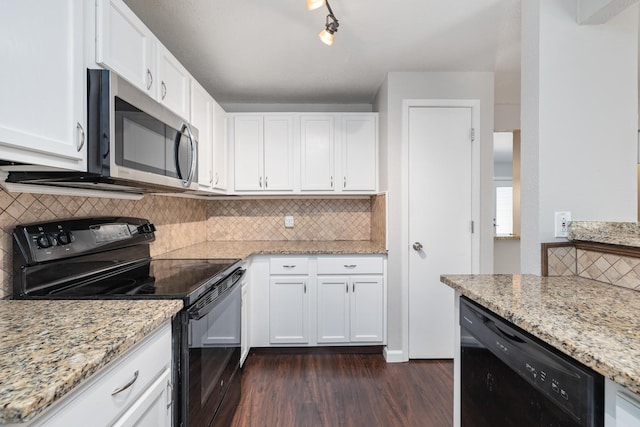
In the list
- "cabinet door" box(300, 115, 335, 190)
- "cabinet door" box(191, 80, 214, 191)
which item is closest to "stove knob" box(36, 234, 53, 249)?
"cabinet door" box(191, 80, 214, 191)

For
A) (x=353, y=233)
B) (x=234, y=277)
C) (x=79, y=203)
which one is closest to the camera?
(x=79, y=203)

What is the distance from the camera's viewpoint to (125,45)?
1.22 metres

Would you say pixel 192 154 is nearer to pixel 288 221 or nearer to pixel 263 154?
pixel 263 154

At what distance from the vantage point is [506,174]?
762cm

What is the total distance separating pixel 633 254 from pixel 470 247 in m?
1.34

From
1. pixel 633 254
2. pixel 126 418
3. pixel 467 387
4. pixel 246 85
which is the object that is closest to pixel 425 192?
pixel 633 254

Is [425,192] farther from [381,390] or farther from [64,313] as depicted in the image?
Result: [64,313]

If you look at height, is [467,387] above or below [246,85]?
below

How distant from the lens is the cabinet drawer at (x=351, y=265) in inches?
97.2

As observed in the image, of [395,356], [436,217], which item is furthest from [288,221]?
[395,356]

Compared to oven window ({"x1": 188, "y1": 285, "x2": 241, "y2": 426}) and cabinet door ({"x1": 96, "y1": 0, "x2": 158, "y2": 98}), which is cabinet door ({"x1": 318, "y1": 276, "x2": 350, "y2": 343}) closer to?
oven window ({"x1": 188, "y1": 285, "x2": 241, "y2": 426})

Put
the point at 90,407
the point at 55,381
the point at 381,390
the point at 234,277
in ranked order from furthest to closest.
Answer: the point at 381,390, the point at 234,277, the point at 90,407, the point at 55,381

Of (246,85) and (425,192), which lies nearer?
(425,192)

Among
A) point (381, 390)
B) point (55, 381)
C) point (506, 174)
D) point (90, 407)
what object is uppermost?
point (506, 174)
